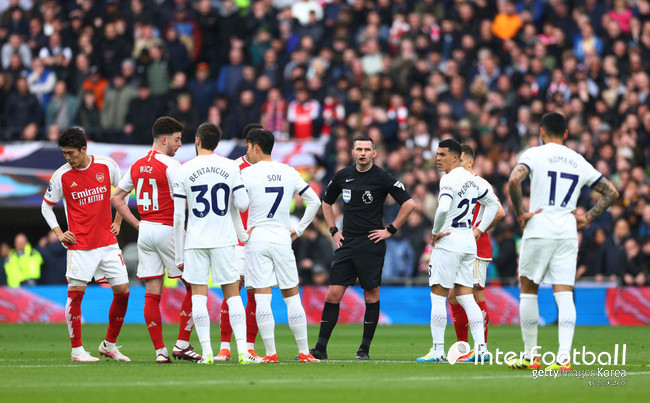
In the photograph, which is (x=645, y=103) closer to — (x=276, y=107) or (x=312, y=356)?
(x=276, y=107)

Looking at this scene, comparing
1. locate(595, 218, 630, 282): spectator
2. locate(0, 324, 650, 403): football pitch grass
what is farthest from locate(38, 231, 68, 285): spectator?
locate(595, 218, 630, 282): spectator

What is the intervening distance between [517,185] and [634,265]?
11.7 metres

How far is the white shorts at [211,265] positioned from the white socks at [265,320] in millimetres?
Result: 437

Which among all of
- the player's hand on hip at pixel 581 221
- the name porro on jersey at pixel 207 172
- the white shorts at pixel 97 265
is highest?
the name porro on jersey at pixel 207 172

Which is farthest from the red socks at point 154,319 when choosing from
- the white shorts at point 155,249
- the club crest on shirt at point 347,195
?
the club crest on shirt at point 347,195

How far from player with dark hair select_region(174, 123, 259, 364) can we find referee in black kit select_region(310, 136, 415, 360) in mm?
1775

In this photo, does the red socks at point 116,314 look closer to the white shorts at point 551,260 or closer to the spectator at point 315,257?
the white shorts at point 551,260

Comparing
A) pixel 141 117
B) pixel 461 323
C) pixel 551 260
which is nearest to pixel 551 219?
pixel 551 260

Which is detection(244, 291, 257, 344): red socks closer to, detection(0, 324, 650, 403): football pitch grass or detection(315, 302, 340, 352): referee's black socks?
detection(0, 324, 650, 403): football pitch grass

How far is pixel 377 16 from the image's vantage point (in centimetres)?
2709

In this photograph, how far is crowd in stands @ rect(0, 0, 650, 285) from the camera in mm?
22781

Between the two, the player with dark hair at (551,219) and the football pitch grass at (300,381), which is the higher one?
the player with dark hair at (551,219)

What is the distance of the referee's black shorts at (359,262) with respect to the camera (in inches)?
519

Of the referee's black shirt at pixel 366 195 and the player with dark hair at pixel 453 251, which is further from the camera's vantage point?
the referee's black shirt at pixel 366 195
